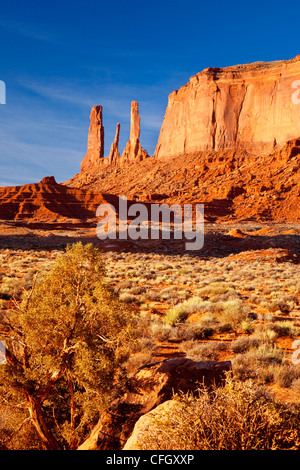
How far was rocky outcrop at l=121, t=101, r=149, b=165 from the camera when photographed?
11117 centimetres

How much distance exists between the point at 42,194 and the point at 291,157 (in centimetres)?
5698

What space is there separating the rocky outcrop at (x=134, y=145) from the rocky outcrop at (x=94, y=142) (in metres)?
15.2

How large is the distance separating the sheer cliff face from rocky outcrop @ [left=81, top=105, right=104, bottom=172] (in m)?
35.9

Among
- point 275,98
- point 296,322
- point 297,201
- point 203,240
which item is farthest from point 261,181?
point 296,322

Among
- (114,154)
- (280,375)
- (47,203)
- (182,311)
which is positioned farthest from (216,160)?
(280,375)

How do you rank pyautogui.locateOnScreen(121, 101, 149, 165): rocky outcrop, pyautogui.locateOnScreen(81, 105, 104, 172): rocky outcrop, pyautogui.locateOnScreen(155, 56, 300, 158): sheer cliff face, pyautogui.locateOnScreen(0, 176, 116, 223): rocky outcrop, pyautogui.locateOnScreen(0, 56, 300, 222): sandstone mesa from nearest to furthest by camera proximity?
pyautogui.locateOnScreen(0, 176, 116, 223): rocky outcrop
pyautogui.locateOnScreen(0, 56, 300, 222): sandstone mesa
pyautogui.locateOnScreen(155, 56, 300, 158): sheer cliff face
pyautogui.locateOnScreen(121, 101, 149, 165): rocky outcrop
pyautogui.locateOnScreen(81, 105, 104, 172): rocky outcrop

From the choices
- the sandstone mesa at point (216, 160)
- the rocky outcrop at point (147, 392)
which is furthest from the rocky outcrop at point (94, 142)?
the rocky outcrop at point (147, 392)

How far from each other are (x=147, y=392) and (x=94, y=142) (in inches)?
5225

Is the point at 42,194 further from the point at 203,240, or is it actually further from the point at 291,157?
the point at 291,157

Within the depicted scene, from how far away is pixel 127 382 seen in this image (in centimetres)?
452

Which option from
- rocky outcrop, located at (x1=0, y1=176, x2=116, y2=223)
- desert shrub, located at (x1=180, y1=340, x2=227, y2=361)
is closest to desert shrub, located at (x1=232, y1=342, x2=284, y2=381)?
desert shrub, located at (x1=180, y1=340, x2=227, y2=361)

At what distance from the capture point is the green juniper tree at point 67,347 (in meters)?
4.01

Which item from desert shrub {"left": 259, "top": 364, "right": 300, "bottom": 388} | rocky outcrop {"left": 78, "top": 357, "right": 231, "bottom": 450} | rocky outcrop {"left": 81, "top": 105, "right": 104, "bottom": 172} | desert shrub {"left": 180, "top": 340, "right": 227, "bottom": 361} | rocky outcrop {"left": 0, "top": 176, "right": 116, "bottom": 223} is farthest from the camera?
rocky outcrop {"left": 81, "top": 105, "right": 104, "bottom": 172}

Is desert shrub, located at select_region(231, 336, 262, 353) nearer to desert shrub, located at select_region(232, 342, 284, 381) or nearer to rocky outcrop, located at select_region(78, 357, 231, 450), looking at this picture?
desert shrub, located at select_region(232, 342, 284, 381)
